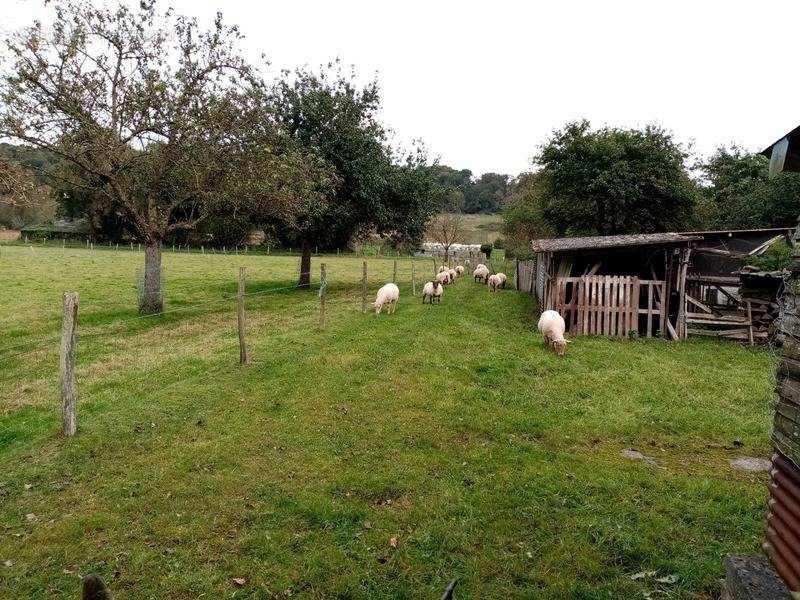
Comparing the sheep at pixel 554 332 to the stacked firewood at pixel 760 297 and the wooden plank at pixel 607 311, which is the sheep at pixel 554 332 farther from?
the stacked firewood at pixel 760 297

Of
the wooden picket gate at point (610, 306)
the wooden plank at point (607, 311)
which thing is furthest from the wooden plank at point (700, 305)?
the wooden plank at point (607, 311)

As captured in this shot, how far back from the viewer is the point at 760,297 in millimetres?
14047

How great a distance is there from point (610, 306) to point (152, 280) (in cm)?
1390

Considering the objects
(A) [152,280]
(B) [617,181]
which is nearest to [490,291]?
(B) [617,181]

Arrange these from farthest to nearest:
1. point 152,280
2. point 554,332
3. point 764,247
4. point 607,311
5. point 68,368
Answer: point 764,247 → point 152,280 → point 607,311 → point 554,332 → point 68,368

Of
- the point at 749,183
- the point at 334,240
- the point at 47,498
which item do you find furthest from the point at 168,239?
the point at 47,498

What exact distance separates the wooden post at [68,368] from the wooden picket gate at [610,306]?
38.5 ft

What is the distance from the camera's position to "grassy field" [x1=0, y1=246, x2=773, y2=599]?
405cm

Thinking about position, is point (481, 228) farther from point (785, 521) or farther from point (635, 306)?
point (785, 521)

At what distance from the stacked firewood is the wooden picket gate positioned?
2234mm

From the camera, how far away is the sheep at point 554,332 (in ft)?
37.4

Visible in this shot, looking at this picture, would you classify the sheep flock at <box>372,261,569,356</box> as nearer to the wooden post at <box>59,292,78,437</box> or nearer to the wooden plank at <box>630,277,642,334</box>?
the wooden plank at <box>630,277,642,334</box>

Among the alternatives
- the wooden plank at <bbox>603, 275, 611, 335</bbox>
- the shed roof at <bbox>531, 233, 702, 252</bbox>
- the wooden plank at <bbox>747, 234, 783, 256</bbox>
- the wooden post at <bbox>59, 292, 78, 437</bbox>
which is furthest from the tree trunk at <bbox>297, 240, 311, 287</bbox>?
the wooden post at <bbox>59, 292, 78, 437</bbox>

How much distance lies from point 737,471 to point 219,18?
16.8m
